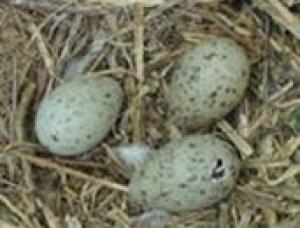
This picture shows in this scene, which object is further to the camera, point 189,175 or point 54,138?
point 54,138

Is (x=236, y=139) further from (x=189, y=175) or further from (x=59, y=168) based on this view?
(x=59, y=168)

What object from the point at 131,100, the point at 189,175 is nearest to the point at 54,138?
the point at 131,100

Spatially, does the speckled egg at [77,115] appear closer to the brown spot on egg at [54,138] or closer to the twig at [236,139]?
the brown spot on egg at [54,138]

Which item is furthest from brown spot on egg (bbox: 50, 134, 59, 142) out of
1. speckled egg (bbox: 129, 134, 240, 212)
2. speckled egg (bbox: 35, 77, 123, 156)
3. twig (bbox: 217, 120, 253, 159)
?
twig (bbox: 217, 120, 253, 159)

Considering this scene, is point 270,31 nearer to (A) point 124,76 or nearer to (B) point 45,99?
(A) point 124,76

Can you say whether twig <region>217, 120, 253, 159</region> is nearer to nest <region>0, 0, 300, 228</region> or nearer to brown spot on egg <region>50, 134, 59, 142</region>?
nest <region>0, 0, 300, 228</region>

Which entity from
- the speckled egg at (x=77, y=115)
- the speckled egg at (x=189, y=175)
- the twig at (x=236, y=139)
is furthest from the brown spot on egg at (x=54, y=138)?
the twig at (x=236, y=139)

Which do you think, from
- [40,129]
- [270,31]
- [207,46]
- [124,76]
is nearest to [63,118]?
[40,129]
